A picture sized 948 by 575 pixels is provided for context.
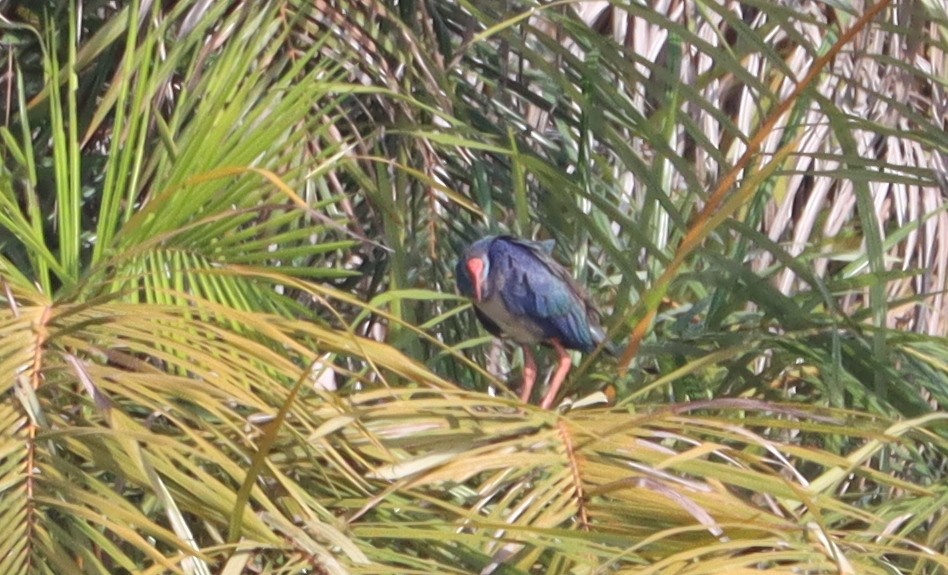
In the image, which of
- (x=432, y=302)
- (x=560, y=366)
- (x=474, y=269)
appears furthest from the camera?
(x=560, y=366)

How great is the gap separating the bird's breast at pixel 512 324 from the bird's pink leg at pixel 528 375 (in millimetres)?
32

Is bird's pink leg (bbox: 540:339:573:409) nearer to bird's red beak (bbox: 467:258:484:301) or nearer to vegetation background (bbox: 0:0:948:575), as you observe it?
vegetation background (bbox: 0:0:948:575)

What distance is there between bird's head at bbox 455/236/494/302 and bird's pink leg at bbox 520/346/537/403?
16 centimetres

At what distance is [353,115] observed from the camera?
2307 millimetres

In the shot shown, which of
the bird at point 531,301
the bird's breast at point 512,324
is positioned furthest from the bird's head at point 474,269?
the bird's breast at point 512,324

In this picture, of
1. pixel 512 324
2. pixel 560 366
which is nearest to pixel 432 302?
pixel 512 324

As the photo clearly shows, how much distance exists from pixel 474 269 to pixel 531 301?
21 centimetres

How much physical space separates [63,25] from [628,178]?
1181 millimetres

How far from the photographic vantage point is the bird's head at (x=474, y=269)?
2357mm

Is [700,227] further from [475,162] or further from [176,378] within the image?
[475,162]

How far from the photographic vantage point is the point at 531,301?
8.28 ft

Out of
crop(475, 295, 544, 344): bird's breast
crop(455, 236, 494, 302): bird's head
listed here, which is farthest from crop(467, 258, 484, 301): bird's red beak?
crop(475, 295, 544, 344): bird's breast

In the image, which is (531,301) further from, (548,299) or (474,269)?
(474,269)

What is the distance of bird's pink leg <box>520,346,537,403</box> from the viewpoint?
227 cm
